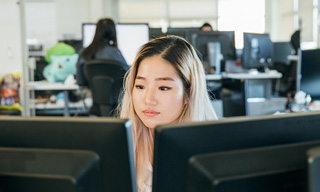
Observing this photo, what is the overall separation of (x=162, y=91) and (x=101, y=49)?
81.7 inches

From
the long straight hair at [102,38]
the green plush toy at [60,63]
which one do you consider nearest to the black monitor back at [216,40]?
the long straight hair at [102,38]

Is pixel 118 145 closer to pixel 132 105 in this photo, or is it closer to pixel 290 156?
pixel 290 156

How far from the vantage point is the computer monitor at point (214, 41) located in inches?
160

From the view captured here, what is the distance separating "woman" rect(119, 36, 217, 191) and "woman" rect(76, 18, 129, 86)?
1.79 meters

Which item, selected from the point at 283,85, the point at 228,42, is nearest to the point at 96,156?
the point at 228,42

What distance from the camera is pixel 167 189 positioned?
57 centimetres

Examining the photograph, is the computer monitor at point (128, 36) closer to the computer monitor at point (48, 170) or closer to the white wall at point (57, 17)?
the computer monitor at point (48, 170)

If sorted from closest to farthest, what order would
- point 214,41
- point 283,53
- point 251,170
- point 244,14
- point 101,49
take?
point 251,170 → point 101,49 → point 214,41 → point 283,53 → point 244,14

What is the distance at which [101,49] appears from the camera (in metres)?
3.03

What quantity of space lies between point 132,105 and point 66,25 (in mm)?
7727

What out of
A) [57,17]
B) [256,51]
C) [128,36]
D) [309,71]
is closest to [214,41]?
[256,51]

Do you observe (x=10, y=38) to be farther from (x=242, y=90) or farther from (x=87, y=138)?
(x=87, y=138)

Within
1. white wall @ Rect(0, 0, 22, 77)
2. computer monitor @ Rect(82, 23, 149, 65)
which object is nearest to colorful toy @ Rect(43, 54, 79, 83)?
white wall @ Rect(0, 0, 22, 77)

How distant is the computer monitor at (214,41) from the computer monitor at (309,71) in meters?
1.55
